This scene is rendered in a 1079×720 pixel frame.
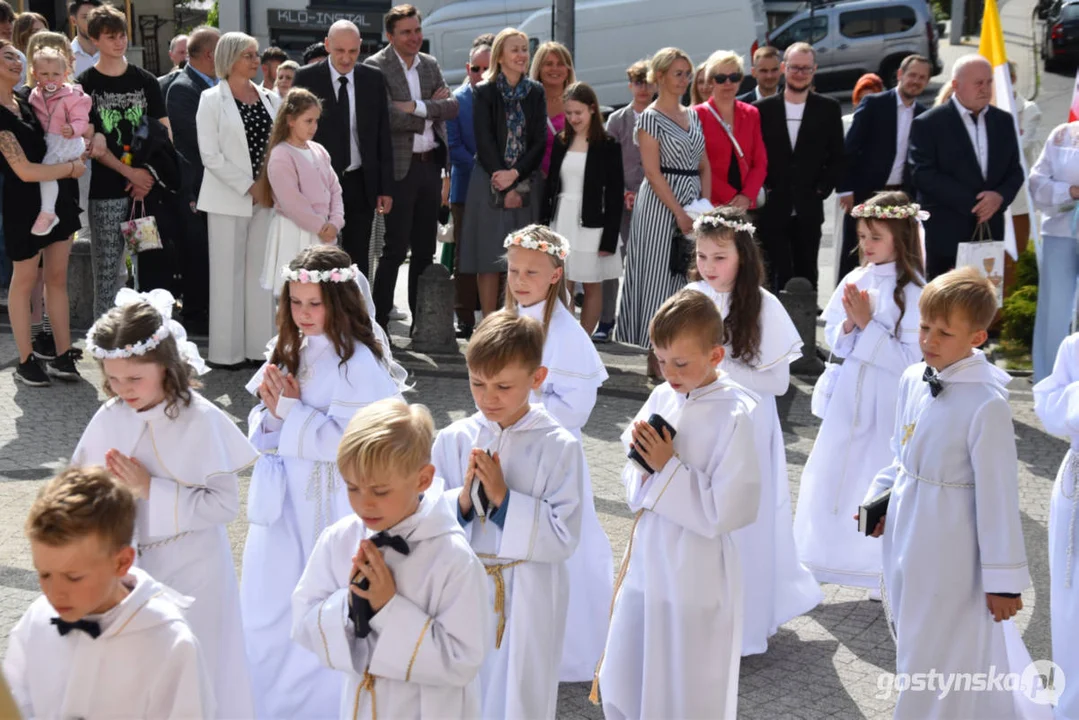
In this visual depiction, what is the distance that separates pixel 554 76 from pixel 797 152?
198 cm

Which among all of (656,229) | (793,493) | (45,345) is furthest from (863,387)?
(45,345)

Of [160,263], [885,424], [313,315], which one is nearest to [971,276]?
[885,424]

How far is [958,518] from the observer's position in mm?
4602

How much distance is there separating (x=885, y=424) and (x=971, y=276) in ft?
Result: 6.16

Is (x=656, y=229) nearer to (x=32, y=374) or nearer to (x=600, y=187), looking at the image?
(x=600, y=187)

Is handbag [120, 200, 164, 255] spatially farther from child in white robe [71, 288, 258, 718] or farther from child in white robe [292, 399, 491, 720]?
child in white robe [292, 399, 491, 720]

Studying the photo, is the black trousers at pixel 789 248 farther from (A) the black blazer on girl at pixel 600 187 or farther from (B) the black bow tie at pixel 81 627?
(B) the black bow tie at pixel 81 627

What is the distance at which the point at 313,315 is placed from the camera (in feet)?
17.3

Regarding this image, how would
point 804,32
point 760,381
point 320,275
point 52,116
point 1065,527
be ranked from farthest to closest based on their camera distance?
point 804,32
point 52,116
point 760,381
point 320,275
point 1065,527

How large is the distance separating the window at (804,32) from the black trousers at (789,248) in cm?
1636

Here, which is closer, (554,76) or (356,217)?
(356,217)

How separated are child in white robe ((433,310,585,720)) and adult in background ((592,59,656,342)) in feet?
22.0

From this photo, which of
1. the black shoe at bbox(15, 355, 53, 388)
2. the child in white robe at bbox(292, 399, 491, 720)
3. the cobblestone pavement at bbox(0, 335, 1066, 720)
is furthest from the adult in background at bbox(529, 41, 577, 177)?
the child in white robe at bbox(292, 399, 491, 720)

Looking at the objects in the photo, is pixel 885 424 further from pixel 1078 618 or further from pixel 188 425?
pixel 188 425
